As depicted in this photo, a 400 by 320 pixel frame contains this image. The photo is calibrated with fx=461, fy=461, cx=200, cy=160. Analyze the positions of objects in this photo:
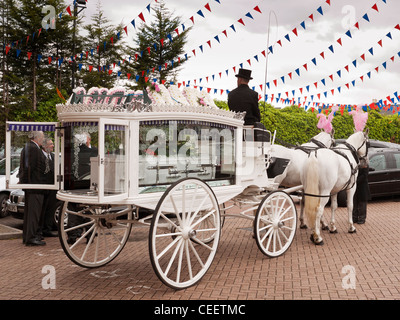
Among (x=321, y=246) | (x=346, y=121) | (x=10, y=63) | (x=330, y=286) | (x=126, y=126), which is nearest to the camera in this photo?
(x=126, y=126)

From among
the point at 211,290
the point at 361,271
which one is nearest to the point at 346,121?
the point at 361,271

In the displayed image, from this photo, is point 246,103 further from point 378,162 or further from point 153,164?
point 378,162

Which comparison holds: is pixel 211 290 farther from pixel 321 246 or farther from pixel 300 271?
pixel 321 246

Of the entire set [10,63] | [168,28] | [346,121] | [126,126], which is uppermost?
[168,28]

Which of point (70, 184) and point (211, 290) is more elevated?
point (70, 184)

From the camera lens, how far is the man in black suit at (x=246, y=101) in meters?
7.13

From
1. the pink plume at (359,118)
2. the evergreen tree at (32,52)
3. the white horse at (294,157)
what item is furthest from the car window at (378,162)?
the evergreen tree at (32,52)

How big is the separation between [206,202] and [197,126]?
0.95 metres

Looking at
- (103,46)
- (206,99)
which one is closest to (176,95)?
(206,99)

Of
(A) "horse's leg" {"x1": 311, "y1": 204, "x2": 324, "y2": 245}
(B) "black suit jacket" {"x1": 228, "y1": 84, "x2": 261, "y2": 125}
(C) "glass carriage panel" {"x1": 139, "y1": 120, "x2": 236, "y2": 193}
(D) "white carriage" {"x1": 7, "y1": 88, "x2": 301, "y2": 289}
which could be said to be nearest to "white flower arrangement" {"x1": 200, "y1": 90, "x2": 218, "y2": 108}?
(D) "white carriage" {"x1": 7, "y1": 88, "x2": 301, "y2": 289}

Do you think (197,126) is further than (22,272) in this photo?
No

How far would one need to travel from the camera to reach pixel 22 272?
20.3 ft

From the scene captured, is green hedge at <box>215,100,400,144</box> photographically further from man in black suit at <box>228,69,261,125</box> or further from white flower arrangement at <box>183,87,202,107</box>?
white flower arrangement at <box>183,87,202,107</box>

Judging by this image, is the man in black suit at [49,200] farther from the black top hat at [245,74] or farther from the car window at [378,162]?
the car window at [378,162]
